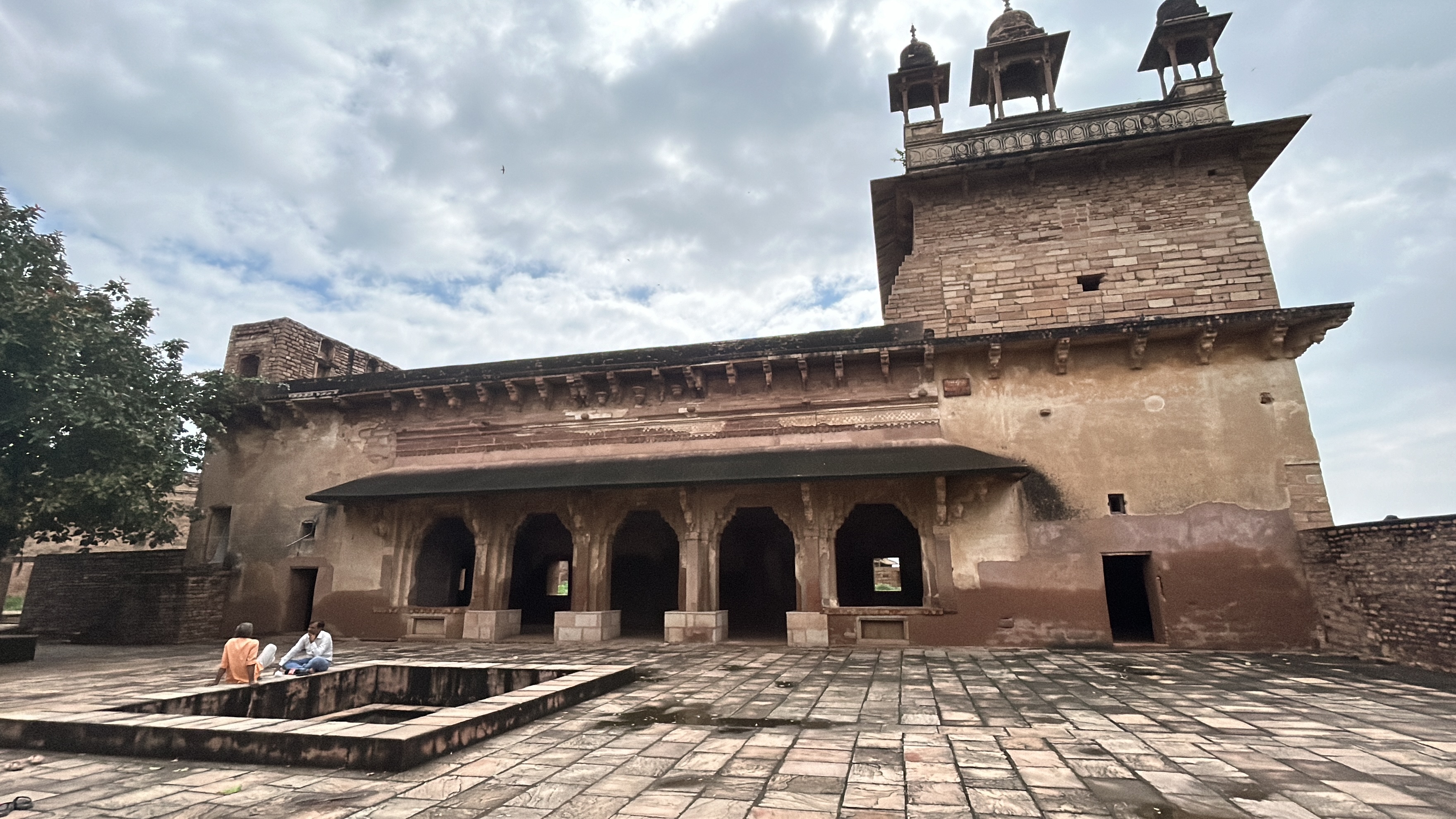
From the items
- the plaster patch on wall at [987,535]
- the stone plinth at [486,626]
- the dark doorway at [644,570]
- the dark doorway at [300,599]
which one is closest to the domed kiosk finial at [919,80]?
the plaster patch on wall at [987,535]

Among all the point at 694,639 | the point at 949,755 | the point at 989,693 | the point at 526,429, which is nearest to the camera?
the point at 949,755

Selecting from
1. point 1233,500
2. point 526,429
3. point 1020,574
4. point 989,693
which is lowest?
point 989,693

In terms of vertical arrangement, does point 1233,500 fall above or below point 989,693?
above

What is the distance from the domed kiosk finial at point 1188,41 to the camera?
14.0m

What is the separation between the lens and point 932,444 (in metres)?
12.1

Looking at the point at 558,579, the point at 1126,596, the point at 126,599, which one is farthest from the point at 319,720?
the point at 558,579

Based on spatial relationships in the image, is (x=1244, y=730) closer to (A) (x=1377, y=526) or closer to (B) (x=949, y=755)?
(B) (x=949, y=755)

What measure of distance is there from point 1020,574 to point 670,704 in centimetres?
728

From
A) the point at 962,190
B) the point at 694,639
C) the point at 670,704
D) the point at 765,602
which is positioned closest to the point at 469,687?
the point at 670,704

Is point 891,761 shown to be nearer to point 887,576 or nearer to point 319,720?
point 319,720

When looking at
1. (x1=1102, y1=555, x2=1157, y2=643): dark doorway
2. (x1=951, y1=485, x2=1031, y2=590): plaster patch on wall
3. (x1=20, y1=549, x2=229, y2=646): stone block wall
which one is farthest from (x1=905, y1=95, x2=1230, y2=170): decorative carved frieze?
(x1=20, y1=549, x2=229, y2=646): stone block wall

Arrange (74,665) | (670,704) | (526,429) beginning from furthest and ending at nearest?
1. (526,429)
2. (74,665)
3. (670,704)

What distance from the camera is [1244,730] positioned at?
5.20 metres

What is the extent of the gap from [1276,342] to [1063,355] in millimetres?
3282
